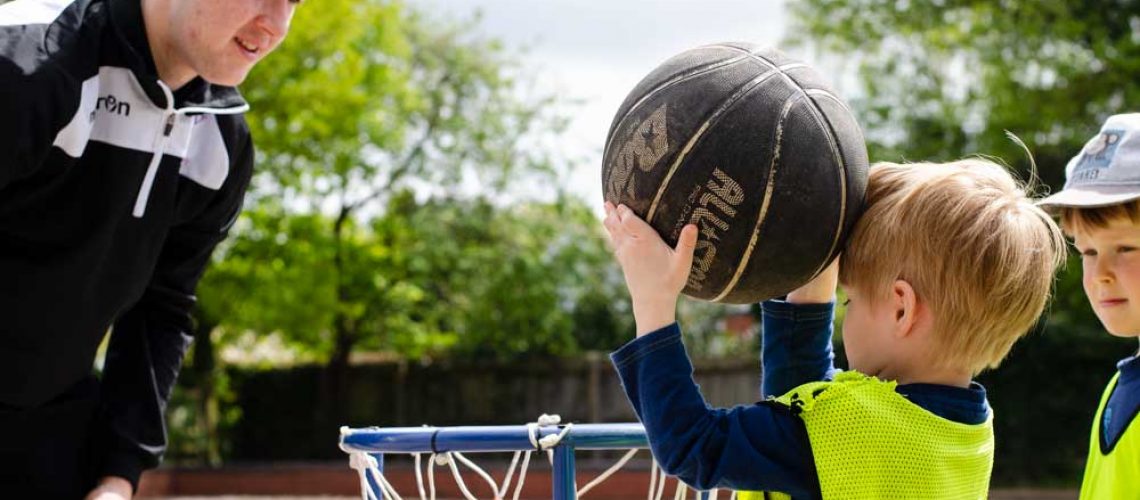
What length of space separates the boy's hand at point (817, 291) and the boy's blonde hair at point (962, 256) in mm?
206

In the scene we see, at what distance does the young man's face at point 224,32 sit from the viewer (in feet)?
10.8

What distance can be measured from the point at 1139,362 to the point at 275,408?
886 inches

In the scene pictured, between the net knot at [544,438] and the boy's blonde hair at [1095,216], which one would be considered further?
the net knot at [544,438]

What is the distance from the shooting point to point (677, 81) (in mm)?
2783

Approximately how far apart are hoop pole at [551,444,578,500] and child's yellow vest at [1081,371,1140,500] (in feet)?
4.60

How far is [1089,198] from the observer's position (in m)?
3.21

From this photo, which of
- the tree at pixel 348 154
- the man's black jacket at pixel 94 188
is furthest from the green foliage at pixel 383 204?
the man's black jacket at pixel 94 188

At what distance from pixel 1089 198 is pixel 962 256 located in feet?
2.71

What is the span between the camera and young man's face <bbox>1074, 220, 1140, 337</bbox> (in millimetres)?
3219

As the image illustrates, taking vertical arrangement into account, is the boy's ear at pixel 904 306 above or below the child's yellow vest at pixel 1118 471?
above

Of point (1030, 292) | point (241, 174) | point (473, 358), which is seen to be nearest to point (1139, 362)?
point (1030, 292)

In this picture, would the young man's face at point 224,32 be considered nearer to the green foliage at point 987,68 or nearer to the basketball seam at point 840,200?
the basketball seam at point 840,200

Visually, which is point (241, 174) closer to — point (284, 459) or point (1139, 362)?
point (1139, 362)

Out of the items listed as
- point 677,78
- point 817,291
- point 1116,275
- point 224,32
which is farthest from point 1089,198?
point 224,32
